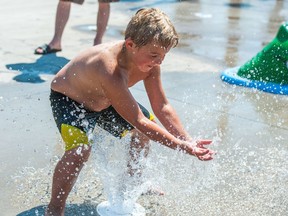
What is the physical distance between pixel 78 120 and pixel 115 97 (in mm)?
298

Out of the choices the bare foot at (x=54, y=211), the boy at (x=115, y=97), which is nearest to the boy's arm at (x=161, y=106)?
the boy at (x=115, y=97)

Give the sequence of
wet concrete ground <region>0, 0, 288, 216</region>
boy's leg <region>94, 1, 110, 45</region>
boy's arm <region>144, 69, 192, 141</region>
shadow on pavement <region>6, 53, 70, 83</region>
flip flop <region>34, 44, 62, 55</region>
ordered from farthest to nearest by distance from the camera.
Answer: boy's leg <region>94, 1, 110, 45</region>, flip flop <region>34, 44, 62, 55</region>, shadow on pavement <region>6, 53, 70, 83</region>, wet concrete ground <region>0, 0, 288, 216</region>, boy's arm <region>144, 69, 192, 141</region>

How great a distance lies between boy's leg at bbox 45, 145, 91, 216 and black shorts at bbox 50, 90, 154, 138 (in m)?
0.13

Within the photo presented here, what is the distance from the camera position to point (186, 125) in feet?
14.5

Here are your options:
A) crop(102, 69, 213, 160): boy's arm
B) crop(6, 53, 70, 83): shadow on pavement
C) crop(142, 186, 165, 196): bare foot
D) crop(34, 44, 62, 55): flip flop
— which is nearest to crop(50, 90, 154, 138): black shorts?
crop(102, 69, 213, 160): boy's arm

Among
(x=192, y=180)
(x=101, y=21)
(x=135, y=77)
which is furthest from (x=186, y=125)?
(x=101, y=21)

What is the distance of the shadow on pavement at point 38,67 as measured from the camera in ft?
17.3

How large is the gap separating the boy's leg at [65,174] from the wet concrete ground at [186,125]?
0.18 meters

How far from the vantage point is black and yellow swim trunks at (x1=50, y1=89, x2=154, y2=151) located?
293 cm

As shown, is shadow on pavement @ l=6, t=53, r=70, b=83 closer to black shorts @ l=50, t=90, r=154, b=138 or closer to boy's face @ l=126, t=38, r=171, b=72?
black shorts @ l=50, t=90, r=154, b=138

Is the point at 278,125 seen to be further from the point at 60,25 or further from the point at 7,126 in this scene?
the point at 60,25

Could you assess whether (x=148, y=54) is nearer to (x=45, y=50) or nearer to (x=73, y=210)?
(x=73, y=210)

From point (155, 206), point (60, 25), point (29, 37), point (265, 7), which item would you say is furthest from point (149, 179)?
point (265, 7)

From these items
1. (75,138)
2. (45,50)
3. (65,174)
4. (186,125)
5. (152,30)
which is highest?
(152,30)
